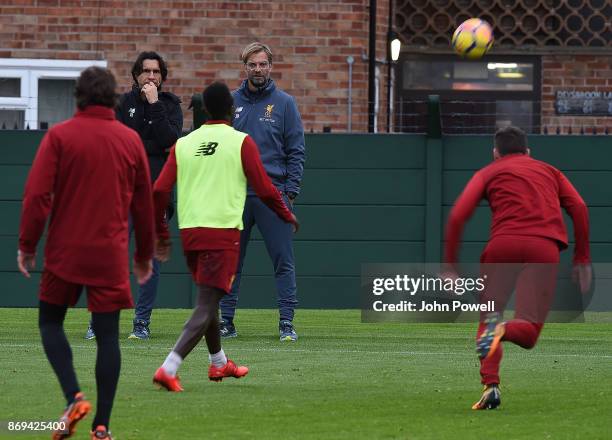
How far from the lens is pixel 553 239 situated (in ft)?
26.8

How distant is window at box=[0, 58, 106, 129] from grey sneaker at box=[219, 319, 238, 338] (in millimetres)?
7703

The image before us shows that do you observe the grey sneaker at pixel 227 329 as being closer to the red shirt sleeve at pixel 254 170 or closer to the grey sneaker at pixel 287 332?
the grey sneaker at pixel 287 332

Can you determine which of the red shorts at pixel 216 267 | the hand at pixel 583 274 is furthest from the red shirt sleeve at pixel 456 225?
the red shorts at pixel 216 267

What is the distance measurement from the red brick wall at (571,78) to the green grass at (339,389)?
922cm

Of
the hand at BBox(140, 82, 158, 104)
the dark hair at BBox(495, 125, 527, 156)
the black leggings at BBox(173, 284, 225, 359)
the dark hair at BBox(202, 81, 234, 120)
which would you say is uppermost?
the hand at BBox(140, 82, 158, 104)

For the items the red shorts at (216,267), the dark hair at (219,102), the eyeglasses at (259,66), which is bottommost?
the red shorts at (216,267)

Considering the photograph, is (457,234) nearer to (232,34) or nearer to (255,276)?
(255,276)

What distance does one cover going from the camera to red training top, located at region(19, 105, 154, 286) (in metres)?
6.71

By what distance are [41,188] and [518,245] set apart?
258 cm

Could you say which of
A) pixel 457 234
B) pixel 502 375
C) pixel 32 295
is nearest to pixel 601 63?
pixel 32 295

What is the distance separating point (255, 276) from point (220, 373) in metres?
7.51

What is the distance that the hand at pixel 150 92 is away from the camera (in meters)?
11.4

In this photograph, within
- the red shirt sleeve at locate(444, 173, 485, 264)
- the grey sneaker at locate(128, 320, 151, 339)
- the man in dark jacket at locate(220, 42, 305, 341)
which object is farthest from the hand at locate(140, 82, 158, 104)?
the red shirt sleeve at locate(444, 173, 485, 264)

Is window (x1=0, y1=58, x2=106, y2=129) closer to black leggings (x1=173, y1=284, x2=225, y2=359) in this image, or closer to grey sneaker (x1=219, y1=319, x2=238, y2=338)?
grey sneaker (x1=219, y1=319, x2=238, y2=338)
